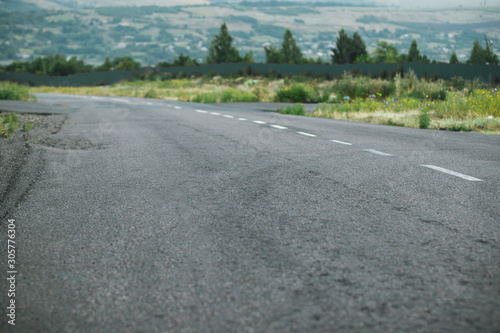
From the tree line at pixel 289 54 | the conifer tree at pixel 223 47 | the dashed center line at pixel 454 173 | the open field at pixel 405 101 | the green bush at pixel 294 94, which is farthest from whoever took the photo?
the conifer tree at pixel 223 47

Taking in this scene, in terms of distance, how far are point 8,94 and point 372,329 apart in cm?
2651

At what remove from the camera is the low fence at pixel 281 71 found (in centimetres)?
2898

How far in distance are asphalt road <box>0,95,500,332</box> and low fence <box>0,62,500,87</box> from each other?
→ 24906 millimetres

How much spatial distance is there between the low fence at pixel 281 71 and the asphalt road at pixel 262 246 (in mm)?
24906

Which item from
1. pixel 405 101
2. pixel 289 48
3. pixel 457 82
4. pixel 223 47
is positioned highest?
pixel 223 47

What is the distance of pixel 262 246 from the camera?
3191 millimetres

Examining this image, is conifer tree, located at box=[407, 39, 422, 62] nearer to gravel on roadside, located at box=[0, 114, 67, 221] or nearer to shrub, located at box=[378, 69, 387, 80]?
shrub, located at box=[378, 69, 387, 80]

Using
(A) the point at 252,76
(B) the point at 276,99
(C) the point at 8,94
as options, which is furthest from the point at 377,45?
(C) the point at 8,94

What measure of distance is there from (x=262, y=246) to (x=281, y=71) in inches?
1976

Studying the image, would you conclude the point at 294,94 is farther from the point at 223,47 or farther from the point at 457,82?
the point at 223,47

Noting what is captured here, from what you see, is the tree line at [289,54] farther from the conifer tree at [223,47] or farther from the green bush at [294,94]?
the green bush at [294,94]

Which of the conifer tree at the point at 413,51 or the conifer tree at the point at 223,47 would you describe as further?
the conifer tree at the point at 223,47

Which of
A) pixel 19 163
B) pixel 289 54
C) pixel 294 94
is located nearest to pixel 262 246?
pixel 19 163

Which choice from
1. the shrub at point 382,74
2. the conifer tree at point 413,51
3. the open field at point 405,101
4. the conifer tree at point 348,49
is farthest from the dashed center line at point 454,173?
the conifer tree at point 413,51
